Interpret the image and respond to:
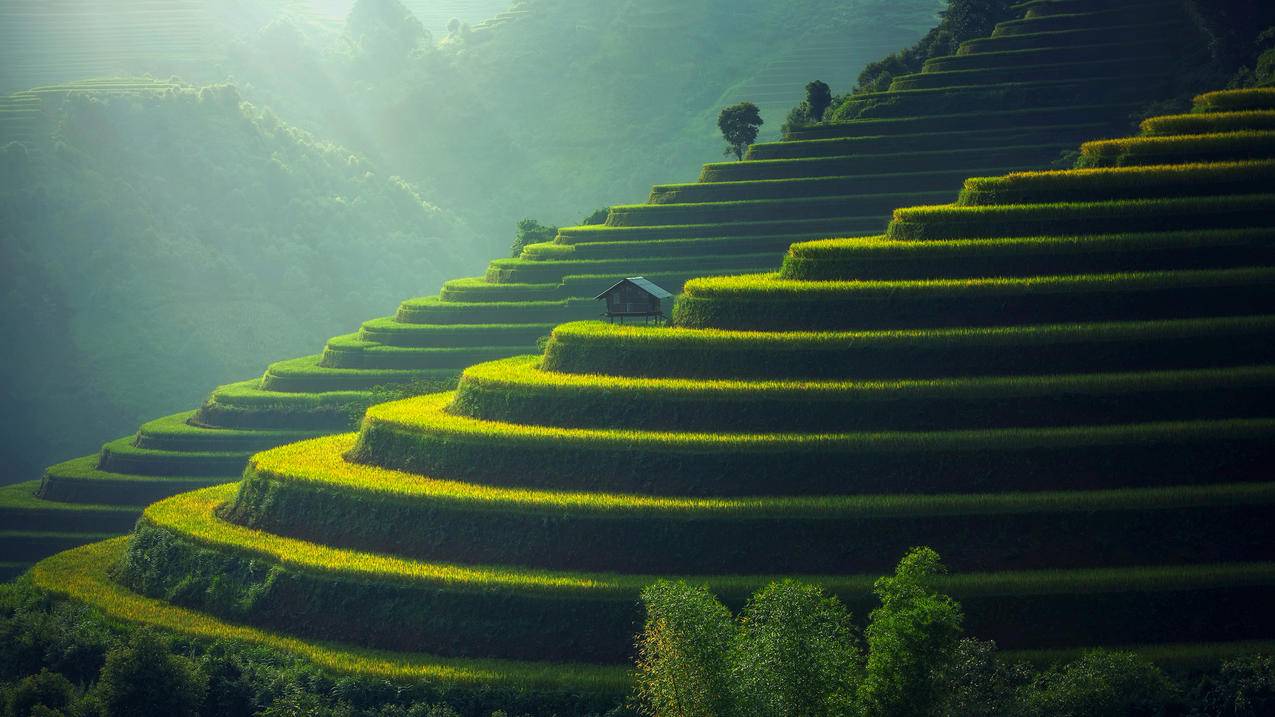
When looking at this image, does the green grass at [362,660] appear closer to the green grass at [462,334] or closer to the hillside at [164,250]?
the green grass at [462,334]

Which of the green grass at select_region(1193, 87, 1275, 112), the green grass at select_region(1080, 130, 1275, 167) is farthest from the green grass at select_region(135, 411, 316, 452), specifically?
the green grass at select_region(1193, 87, 1275, 112)

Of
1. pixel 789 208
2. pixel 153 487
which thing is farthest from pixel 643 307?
pixel 153 487

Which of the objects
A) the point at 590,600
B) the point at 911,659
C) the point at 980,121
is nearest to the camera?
the point at 911,659

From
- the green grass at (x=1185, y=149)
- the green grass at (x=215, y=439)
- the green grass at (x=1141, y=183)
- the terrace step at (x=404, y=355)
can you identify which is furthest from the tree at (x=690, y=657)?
the green grass at (x=215, y=439)

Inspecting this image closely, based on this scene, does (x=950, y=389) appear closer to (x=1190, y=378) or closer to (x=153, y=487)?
(x=1190, y=378)

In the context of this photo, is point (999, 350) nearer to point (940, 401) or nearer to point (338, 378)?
point (940, 401)

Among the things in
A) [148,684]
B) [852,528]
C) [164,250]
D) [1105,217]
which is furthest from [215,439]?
[164,250]
